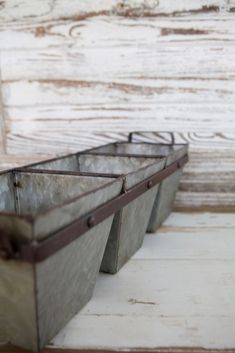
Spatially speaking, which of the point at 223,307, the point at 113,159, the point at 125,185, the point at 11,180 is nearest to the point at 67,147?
the point at 113,159

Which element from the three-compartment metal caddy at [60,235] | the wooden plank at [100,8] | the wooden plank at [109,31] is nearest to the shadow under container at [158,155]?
the three-compartment metal caddy at [60,235]

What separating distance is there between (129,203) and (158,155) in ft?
1.27

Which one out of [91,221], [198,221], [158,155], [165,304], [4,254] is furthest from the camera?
[198,221]

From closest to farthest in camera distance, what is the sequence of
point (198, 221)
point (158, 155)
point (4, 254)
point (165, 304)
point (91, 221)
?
point (4, 254) < point (91, 221) < point (165, 304) < point (158, 155) < point (198, 221)

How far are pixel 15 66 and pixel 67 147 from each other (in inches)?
15.3

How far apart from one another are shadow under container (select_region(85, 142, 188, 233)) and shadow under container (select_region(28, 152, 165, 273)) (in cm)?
4

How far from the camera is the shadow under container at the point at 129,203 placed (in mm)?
996

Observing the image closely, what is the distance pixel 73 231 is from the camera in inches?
27.7

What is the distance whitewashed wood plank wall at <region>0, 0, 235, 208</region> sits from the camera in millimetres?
1488

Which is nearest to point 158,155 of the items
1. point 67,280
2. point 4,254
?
point 67,280

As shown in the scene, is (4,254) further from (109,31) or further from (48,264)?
(109,31)

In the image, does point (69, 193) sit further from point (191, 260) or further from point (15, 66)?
point (15, 66)

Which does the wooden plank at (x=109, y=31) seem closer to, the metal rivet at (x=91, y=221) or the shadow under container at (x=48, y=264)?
the shadow under container at (x=48, y=264)

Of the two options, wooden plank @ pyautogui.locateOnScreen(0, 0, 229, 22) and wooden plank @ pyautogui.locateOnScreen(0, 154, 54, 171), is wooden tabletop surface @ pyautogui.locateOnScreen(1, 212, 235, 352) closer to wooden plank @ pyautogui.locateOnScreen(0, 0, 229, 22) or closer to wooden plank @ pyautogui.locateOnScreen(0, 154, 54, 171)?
wooden plank @ pyautogui.locateOnScreen(0, 154, 54, 171)
